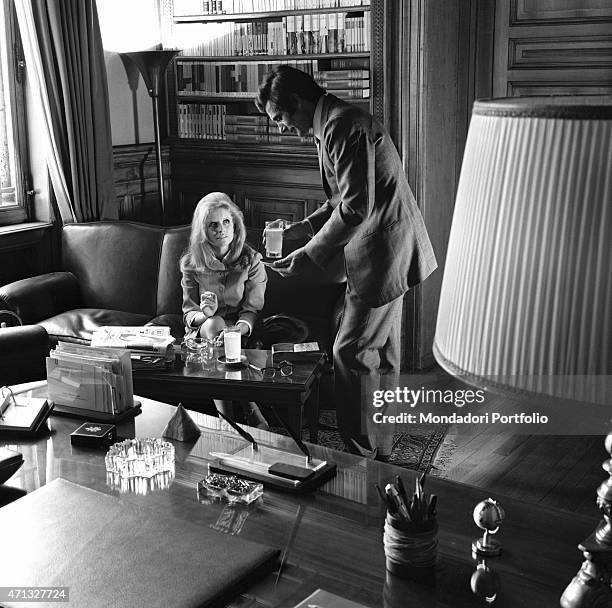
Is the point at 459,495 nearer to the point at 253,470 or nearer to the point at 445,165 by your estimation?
the point at 253,470

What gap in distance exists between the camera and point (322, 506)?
173cm

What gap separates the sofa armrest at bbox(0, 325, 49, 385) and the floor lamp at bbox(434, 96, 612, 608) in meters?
2.78

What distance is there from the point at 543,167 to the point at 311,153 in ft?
14.3

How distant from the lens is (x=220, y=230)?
12.3ft

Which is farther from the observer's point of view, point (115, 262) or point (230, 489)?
point (115, 262)

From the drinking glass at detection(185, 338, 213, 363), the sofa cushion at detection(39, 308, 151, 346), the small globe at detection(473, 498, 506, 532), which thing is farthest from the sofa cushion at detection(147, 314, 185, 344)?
the small globe at detection(473, 498, 506, 532)

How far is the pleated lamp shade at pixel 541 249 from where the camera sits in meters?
0.91

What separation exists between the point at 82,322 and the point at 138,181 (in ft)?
5.19

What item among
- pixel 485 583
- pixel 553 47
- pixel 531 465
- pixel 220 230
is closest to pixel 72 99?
pixel 220 230

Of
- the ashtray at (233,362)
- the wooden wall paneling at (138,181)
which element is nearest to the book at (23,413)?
the ashtray at (233,362)

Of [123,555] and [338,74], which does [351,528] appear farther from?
[338,74]

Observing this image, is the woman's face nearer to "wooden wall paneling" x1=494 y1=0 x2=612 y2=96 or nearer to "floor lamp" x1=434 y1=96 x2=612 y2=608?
"wooden wall paneling" x1=494 y1=0 x2=612 y2=96

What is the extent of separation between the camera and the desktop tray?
180cm

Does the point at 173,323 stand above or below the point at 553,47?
below
